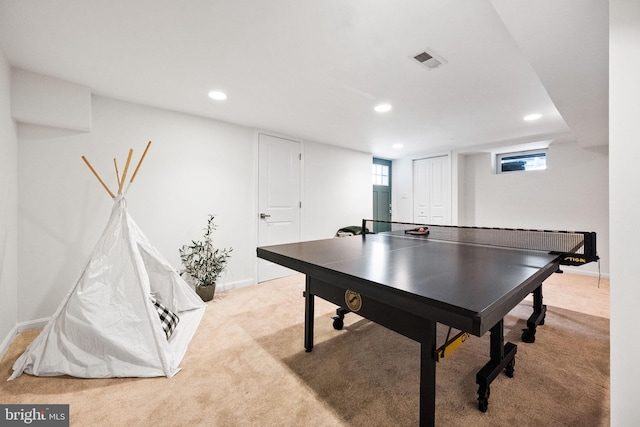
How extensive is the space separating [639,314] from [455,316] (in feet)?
2.19

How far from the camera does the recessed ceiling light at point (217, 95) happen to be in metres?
2.68

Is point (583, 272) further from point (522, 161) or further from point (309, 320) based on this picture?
point (309, 320)

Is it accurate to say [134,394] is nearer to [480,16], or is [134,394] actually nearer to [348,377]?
[348,377]

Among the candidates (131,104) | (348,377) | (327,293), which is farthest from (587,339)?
(131,104)

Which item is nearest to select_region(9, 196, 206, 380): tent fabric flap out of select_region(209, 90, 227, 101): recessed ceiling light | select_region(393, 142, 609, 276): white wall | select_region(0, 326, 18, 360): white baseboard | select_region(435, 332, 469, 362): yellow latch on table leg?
select_region(0, 326, 18, 360): white baseboard

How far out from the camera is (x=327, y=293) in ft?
6.07

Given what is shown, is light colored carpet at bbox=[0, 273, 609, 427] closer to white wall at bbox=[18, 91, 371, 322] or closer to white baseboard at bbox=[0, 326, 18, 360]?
white baseboard at bbox=[0, 326, 18, 360]

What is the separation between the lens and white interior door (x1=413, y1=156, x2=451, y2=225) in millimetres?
5570

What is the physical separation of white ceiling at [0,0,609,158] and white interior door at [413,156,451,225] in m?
2.36

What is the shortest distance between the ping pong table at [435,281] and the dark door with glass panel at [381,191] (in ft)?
12.4

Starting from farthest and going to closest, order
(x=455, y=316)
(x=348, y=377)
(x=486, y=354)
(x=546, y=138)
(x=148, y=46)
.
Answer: (x=546, y=138), (x=486, y=354), (x=148, y=46), (x=348, y=377), (x=455, y=316)

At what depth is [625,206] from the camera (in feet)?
3.22

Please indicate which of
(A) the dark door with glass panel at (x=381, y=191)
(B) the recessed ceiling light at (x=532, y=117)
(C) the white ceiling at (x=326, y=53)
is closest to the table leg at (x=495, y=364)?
(C) the white ceiling at (x=326, y=53)

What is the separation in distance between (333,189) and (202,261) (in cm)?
267
